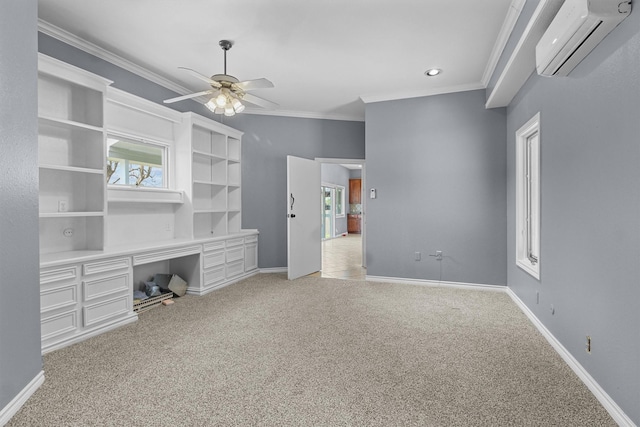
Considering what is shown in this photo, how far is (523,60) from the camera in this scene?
9.10 ft

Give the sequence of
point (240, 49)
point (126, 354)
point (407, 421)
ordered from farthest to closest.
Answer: point (240, 49), point (126, 354), point (407, 421)

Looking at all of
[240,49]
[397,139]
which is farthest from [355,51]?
[397,139]

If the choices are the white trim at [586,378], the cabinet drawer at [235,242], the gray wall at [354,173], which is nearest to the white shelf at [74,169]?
the cabinet drawer at [235,242]

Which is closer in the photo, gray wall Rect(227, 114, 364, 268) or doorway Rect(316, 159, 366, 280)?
gray wall Rect(227, 114, 364, 268)

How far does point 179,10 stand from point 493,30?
276 cm

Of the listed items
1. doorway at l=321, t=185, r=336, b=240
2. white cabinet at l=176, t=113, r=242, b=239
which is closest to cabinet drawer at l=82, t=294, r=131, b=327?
white cabinet at l=176, t=113, r=242, b=239

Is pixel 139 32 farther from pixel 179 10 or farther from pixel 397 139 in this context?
pixel 397 139

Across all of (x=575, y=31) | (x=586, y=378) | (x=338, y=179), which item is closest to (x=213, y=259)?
(x=586, y=378)

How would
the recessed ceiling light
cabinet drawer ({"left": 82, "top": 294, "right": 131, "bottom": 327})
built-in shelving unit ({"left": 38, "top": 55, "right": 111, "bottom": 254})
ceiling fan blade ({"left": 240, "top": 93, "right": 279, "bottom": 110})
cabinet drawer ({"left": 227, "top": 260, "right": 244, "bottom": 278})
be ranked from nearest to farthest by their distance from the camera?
cabinet drawer ({"left": 82, "top": 294, "right": 131, "bottom": 327})
built-in shelving unit ({"left": 38, "top": 55, "right": 111, "bottom": 254})
ceiling fan blade ({"left": 240, "top": 93, "right": 279, "bottom": 110})
the recessed ceiling light
cabinet drawer ({"left": 227, "top": 260, "right": 244, "bottom": 278})

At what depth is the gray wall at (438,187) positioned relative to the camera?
13.8 ft

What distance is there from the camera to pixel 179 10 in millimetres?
2662

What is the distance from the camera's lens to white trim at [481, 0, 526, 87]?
8.47ft

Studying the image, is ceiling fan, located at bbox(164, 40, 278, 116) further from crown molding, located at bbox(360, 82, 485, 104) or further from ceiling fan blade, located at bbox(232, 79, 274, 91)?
crown molding, located at bbox(360, 82, 485, 104)

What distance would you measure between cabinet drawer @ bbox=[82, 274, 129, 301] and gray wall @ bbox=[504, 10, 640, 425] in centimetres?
366
